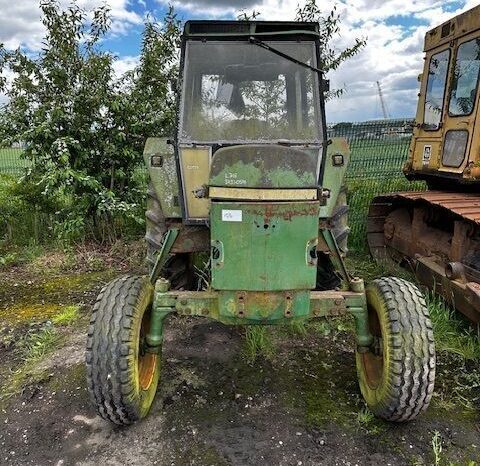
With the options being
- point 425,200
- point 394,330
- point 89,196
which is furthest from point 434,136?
A: point 89,196

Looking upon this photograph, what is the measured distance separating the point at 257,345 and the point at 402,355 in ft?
4.44

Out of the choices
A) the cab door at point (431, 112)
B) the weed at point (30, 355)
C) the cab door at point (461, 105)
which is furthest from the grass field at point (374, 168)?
the weed at point (30, 355)

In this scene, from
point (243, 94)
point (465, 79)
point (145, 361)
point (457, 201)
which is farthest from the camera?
point (465, 79)

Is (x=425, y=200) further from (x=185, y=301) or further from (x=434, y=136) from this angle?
(x=185, y=301)

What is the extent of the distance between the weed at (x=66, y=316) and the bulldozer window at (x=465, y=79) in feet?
13.7

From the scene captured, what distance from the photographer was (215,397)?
10.8 ft

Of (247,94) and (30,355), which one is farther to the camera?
(30,355)

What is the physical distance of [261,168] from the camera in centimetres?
273

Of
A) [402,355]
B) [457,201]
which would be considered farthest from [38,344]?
[457,201]

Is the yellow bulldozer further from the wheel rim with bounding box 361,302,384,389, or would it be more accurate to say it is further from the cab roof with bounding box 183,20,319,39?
the cab roof with bounding box 183,20,319,39

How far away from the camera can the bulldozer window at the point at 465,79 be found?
4.65m

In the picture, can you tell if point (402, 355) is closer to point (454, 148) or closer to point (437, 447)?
point (437, 447)

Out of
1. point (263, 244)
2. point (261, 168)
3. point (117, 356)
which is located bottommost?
point (117, 356)

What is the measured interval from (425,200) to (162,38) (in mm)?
3744
